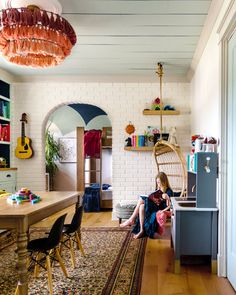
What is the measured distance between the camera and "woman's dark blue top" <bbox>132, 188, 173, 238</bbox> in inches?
169

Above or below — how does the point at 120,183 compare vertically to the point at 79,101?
below

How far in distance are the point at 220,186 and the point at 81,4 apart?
2291 mm

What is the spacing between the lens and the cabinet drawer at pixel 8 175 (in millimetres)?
5043

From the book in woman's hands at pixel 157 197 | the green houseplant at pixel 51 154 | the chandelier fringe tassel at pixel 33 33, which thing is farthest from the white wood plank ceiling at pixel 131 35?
the green houseplant at pixel 51 154

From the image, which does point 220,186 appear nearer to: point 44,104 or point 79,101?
point 79,101

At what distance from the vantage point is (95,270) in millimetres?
3137

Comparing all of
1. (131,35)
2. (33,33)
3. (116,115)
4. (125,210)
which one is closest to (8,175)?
(125,210)

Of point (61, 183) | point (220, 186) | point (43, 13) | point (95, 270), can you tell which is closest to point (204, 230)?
point (220, 186)

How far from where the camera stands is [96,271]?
3109 millimetres

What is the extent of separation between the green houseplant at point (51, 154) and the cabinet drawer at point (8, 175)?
2251 millimetres

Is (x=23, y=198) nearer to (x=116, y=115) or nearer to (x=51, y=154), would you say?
(x=116, y=115)

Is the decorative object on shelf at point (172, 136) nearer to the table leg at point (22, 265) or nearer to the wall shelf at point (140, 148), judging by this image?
the wall shelf at point (140, 148)

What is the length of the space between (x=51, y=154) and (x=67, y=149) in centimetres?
50

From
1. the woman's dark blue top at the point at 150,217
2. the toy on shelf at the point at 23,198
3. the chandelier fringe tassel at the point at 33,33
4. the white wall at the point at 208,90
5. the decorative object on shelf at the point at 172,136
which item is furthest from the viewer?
the decorative object on shelf at the point at 172,136
